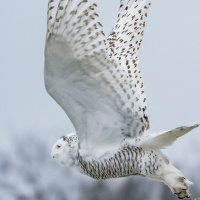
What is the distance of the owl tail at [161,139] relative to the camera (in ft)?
21.5

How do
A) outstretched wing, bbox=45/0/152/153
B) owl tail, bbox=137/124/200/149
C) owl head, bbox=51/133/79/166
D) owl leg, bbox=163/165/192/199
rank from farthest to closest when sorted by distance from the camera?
1. owl head, bbox=51/133/79/166
2. owl leg, bbox=163/165/192/199
3. owl tail, bbox=137/124/200/149
4. outstretched wing, bbox=45/0/152/153

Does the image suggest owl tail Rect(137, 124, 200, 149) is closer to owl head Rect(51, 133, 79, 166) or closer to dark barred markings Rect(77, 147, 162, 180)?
dark barred markings Rect(77, 147, 162, 180)

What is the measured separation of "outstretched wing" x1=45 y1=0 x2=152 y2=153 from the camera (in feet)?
19.6

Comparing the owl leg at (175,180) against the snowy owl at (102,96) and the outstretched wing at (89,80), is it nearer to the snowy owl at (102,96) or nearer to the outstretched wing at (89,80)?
the snowy owl at (102,96)

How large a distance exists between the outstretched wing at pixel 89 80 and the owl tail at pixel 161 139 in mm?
125

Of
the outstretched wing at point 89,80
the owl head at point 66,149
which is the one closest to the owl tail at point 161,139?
the outstretched wing at point 89,80

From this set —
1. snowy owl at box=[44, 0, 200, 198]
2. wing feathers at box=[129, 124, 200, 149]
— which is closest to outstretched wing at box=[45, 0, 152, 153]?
snowy owl at box=[44, 0, 200, 198]

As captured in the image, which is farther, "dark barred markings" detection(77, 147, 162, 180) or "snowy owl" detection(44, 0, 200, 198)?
"dark barred markings" detection(77, 147, 162, 180)

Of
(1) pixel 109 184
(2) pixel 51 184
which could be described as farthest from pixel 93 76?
(1) pixel 109 184

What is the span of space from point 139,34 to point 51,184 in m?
14.2

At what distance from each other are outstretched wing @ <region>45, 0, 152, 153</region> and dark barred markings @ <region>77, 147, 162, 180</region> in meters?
0.15

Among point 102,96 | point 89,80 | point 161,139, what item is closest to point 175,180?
point 161,139

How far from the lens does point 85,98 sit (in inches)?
255

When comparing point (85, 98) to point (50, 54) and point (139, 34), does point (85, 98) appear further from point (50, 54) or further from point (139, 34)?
point (139, 34)
